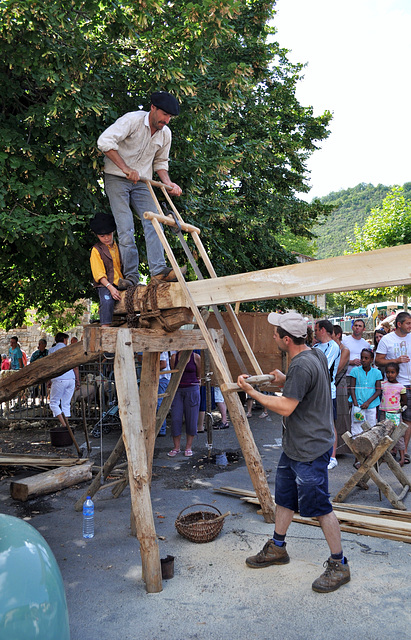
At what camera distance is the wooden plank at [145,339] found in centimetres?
459

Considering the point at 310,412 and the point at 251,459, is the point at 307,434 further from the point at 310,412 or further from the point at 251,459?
the point at 251,459

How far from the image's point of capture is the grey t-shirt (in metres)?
3.76

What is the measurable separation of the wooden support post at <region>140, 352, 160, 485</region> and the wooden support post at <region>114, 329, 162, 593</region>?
649mm

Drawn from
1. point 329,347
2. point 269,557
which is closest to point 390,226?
point 329,347

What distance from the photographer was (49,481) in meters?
6.49

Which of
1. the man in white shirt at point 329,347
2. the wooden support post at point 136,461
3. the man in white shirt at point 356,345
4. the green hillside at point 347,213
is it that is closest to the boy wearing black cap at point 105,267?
the wooden support post at point 136,461

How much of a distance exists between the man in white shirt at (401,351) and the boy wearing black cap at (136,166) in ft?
13.7

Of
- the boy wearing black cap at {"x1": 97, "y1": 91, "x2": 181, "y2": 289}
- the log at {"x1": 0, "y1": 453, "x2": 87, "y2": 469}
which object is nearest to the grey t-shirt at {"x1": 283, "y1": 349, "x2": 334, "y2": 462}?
the boy wearing black cap at {"x1": 97, "y1": 91, "x2": 181, "y2": 289}

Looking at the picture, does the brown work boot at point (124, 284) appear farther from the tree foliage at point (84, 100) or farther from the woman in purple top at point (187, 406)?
the woman in purple top at point (187, 406)

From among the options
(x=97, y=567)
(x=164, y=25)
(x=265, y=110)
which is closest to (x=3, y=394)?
(x=97, y=567)

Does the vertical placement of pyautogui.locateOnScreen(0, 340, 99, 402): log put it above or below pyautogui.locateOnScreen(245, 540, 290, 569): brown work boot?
above

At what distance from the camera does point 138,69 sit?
6.76m

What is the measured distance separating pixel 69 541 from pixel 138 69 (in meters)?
5.80

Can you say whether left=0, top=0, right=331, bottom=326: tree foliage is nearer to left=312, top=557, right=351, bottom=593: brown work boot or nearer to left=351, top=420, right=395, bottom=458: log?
left=351, top=420, right=395, bottom=458: log
